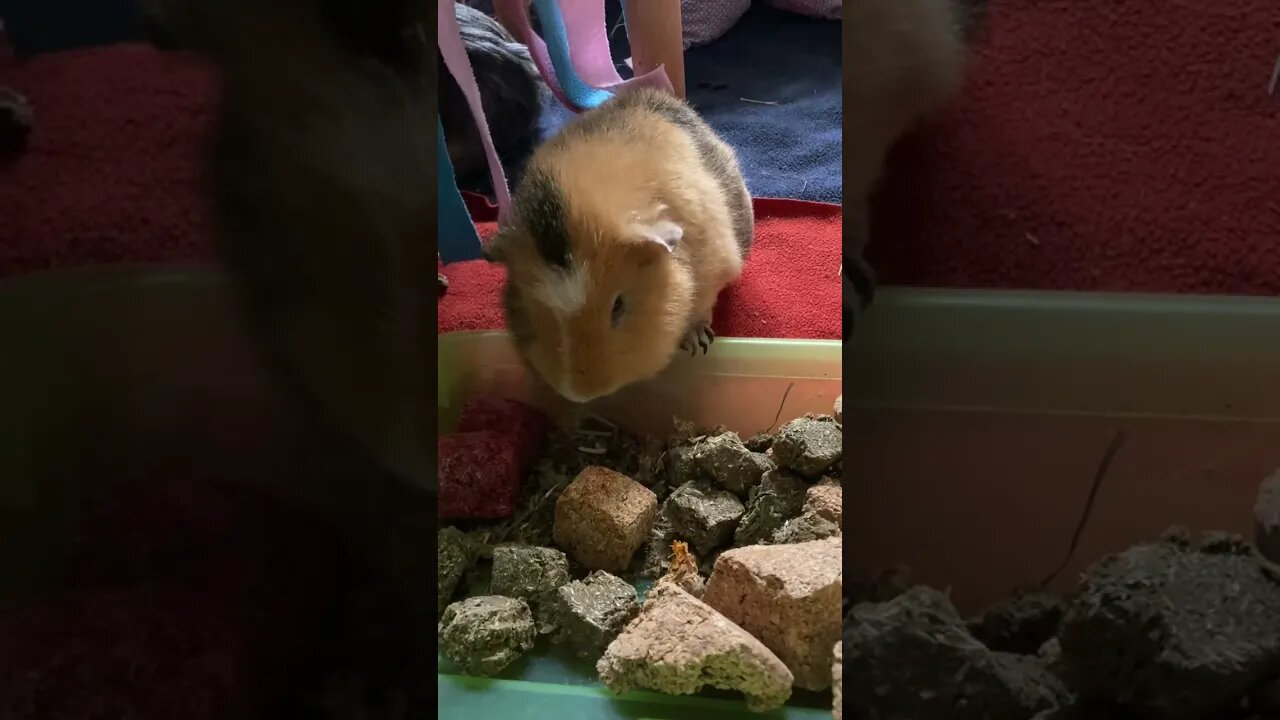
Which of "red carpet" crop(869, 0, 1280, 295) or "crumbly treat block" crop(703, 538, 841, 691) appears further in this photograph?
"crumbly treat block" crop(703, 538, 841, 691)

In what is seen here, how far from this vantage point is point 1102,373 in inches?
20.2

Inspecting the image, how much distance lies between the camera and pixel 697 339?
1.15m

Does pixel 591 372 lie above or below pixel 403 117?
below

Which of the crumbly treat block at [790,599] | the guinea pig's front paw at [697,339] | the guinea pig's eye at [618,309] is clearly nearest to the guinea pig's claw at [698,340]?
the guinea pig's front paw at [697,339]

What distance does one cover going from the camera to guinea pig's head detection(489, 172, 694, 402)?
3.22 feet

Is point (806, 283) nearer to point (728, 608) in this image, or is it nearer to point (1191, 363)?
point (728, 608)

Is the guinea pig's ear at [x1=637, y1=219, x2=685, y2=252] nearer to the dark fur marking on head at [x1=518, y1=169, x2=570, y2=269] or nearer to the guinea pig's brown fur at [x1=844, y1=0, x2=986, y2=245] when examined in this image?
the dark fur marking on head at [x1=518, y1=169, x2=570, y2=269]

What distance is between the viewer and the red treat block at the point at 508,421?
3.44ft

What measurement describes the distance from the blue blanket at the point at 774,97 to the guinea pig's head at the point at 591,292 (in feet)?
2.19

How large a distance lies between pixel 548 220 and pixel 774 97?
109 cm

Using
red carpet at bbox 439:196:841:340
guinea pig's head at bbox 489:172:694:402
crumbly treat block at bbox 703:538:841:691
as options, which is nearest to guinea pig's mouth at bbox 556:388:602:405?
guinea pig's head at bbox 489:172:694:402

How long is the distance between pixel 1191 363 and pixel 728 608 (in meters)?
0.41

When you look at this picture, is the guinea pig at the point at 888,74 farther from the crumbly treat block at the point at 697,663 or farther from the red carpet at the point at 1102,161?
the crumbly treat block at the point at 697,663

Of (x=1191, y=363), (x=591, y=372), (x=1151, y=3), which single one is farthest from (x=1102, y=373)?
(x=591, y=372)
